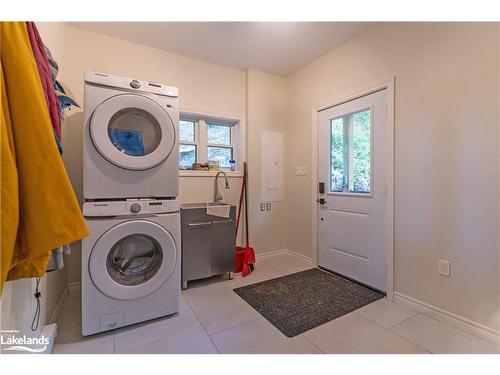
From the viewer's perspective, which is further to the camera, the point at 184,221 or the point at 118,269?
the point at 184,221

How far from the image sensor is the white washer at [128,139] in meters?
1.54

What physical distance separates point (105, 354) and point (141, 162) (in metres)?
1.19

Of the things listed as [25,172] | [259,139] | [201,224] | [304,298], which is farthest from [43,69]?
[259,139]

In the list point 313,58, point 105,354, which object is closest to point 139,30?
point 313,58

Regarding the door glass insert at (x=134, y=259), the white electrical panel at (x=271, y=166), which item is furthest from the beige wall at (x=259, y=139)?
the door glass insert at (x=134, y=259)

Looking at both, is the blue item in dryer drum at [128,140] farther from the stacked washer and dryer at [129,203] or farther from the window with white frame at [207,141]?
the window with white frame at [207,141]

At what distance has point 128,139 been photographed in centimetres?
170

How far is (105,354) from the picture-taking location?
1.37 metres

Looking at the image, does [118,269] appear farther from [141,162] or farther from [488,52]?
[488,52]

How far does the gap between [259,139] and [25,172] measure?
2.54m

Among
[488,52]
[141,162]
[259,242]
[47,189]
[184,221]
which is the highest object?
[488,52]

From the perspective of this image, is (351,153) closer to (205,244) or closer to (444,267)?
(444,267)
